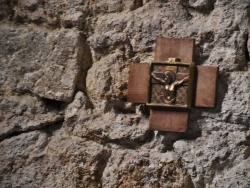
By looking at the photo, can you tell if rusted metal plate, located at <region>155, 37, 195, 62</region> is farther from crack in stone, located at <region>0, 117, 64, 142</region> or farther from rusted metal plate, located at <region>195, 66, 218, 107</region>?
crack in stone, located at <region>0, 117, 64, 142</region>

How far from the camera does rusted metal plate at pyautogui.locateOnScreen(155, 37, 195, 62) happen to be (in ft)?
4.86

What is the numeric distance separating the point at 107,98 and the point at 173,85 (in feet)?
0.73

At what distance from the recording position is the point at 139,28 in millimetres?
1564

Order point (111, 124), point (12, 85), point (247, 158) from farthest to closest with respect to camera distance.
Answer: point (12, 85) < point (111, 124) < point (247, 158)

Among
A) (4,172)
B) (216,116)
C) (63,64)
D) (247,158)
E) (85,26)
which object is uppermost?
(85,26)

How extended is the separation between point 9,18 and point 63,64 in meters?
0.27

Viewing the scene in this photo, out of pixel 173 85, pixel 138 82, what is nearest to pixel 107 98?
pixel 138 82

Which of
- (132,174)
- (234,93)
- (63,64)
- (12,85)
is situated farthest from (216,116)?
(12,85)

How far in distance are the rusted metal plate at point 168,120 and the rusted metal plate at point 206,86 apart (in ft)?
0.18

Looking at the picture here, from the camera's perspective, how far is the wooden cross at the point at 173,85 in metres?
1.45

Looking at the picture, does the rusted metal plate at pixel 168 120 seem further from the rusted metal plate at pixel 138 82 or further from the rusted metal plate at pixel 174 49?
the rusted metal plate at pixel 174 49

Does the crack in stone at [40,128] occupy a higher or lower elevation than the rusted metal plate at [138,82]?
lower

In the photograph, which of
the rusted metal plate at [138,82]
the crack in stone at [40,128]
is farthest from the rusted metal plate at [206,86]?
the crack in stone at [40,128]

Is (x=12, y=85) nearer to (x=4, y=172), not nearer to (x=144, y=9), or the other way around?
(x=4, y=172)
